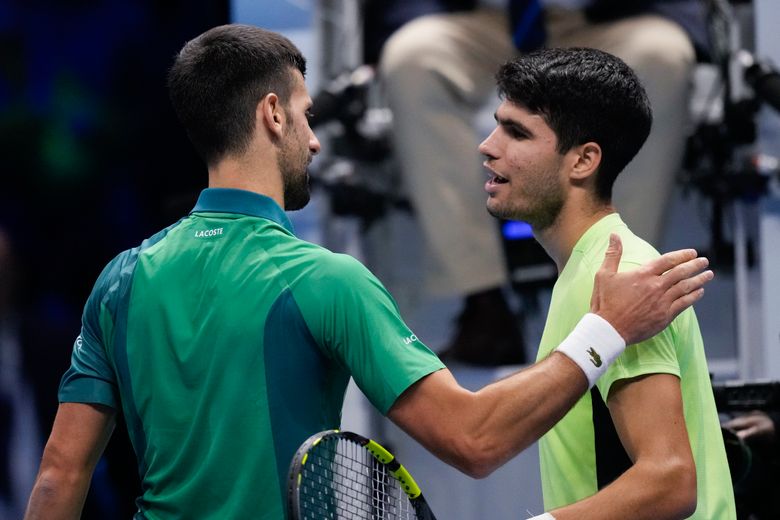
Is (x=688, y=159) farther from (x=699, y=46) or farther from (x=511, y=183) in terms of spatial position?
(x=511, y=183)

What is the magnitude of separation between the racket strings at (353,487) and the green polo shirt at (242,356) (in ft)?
0.22

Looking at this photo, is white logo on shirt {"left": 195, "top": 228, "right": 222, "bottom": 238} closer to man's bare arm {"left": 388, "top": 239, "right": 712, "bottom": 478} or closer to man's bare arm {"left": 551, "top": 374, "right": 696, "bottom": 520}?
man's bare arm {"left": 388, "top": 239, "right": 712, "bottom": 478}

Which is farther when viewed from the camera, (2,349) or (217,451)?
(2,349)

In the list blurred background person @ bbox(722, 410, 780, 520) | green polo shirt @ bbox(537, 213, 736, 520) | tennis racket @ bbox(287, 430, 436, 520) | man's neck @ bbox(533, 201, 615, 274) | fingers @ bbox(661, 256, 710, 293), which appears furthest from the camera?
blurred background person @ bbox(722, 410, 780, 520)

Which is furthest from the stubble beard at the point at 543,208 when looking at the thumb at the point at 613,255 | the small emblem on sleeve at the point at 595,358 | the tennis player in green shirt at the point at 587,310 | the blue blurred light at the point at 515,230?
the blue blurred light at the point at 515,230

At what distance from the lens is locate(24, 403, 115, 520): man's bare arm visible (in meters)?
1.68

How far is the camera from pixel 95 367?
173 centimetres

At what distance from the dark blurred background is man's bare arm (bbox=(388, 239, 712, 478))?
7.38ft

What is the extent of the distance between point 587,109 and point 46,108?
2286mm

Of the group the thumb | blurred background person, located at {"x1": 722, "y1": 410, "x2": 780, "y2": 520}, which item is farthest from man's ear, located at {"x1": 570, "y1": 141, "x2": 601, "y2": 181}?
blurred background person, located at {"x1": 722, "y1": 410, "x2": 780, "y2": 520}

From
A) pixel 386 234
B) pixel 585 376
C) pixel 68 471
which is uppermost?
pixel 585 376

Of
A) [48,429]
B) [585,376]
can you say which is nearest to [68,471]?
[585,376]

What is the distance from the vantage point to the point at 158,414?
1646 millimetres

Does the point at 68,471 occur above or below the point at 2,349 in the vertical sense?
above
